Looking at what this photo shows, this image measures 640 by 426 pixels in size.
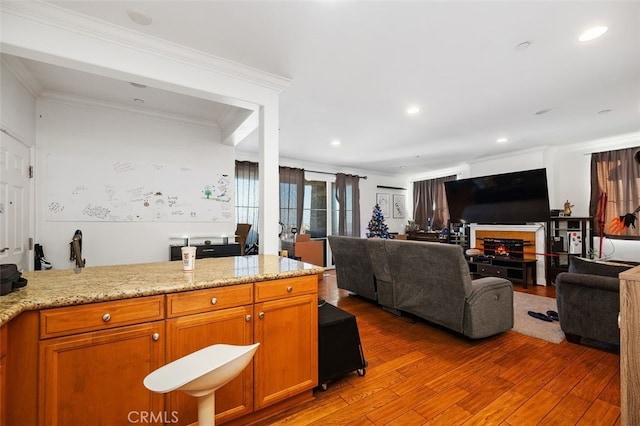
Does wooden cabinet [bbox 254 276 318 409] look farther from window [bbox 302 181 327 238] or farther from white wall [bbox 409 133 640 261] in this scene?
white wall [bbox 409 133 640 261]

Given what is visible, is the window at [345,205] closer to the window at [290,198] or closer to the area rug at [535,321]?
the window at [290,198]

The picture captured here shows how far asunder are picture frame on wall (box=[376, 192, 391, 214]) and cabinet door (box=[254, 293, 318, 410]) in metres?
5.96

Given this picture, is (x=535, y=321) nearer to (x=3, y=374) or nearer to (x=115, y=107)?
(x=3, y=374)

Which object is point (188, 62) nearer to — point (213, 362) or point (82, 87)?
point (82, 87)

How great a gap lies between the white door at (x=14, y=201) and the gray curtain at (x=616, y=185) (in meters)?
7.39

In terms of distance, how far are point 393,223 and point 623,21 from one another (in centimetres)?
617

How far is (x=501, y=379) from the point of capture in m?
2.06

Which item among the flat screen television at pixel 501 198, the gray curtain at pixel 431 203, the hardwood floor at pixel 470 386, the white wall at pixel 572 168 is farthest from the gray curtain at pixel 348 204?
the hardwood floor at pixel 470 386

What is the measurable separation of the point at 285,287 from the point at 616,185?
18.9ft

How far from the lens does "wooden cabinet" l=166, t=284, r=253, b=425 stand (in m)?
1.40

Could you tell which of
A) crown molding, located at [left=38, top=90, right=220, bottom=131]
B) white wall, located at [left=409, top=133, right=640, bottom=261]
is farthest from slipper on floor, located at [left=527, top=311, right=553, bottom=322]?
crown molding, located at [left=38, top=90, right=220, bottom=131]

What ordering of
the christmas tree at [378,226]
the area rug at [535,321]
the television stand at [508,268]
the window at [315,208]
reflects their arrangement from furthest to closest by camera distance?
the christmas tree at [378,226] < the window at [315,208] < the television stand at [508,268] < the area rug at [535,321]

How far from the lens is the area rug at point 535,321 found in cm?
280

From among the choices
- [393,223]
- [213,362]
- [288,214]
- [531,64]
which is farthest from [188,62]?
[393,223]
